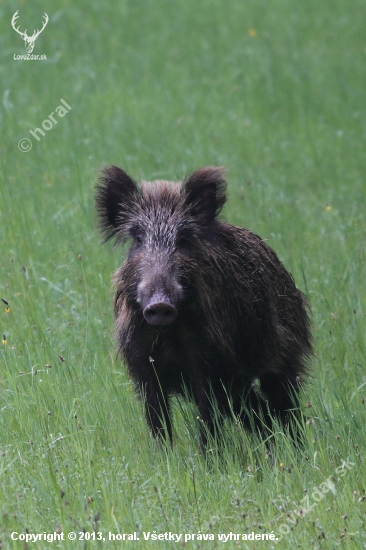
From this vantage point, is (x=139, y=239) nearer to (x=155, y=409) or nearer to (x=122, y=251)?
(x=155, y=409)

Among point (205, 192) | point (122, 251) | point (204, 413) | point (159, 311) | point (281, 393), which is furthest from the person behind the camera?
point (122, 251)

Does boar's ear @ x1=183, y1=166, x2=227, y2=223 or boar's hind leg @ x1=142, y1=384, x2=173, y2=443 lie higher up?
boar's ear @ x1=183, y1=166, x2=227, y2=223

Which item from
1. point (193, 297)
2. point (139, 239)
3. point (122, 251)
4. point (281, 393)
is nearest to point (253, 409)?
point (281, 393)

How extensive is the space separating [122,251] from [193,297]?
2499mm

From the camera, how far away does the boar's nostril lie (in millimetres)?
4617

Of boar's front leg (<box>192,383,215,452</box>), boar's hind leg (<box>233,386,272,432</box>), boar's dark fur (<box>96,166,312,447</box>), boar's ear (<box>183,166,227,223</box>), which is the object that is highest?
boar's ear (<box>183,166,227,223</box>)

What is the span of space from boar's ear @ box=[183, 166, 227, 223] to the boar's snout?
0.92m

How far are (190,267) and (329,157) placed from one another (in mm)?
6706

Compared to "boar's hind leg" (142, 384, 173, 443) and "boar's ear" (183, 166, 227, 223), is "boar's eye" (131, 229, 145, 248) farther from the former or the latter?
"boar's hind leg" (142, 384, 173, 443)

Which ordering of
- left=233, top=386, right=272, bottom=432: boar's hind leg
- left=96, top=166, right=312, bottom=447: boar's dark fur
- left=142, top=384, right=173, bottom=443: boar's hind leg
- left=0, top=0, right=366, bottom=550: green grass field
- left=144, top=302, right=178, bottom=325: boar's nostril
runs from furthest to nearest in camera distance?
left=233, top=386, right=272, bottom=432: boar's hind leg < left=142, top=384, right=173, bottom=443: boar's hind leg < left=96, top=166, right=312, bottom=447: boar's dark fur < left=144, top=302, right=178, bottom=325: boar's nostril < left=0, top=0, right=366, bottom=550: green grass field

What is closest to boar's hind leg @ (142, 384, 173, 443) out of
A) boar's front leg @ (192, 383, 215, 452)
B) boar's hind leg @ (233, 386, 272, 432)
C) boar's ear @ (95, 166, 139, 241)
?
boar's front leg @ (192, 383, 215, 452)

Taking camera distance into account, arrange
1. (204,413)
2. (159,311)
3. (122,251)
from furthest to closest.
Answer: (122,251)
(204,413)
(159,311)

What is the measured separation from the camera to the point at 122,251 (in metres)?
7.60

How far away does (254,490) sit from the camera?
461cm
